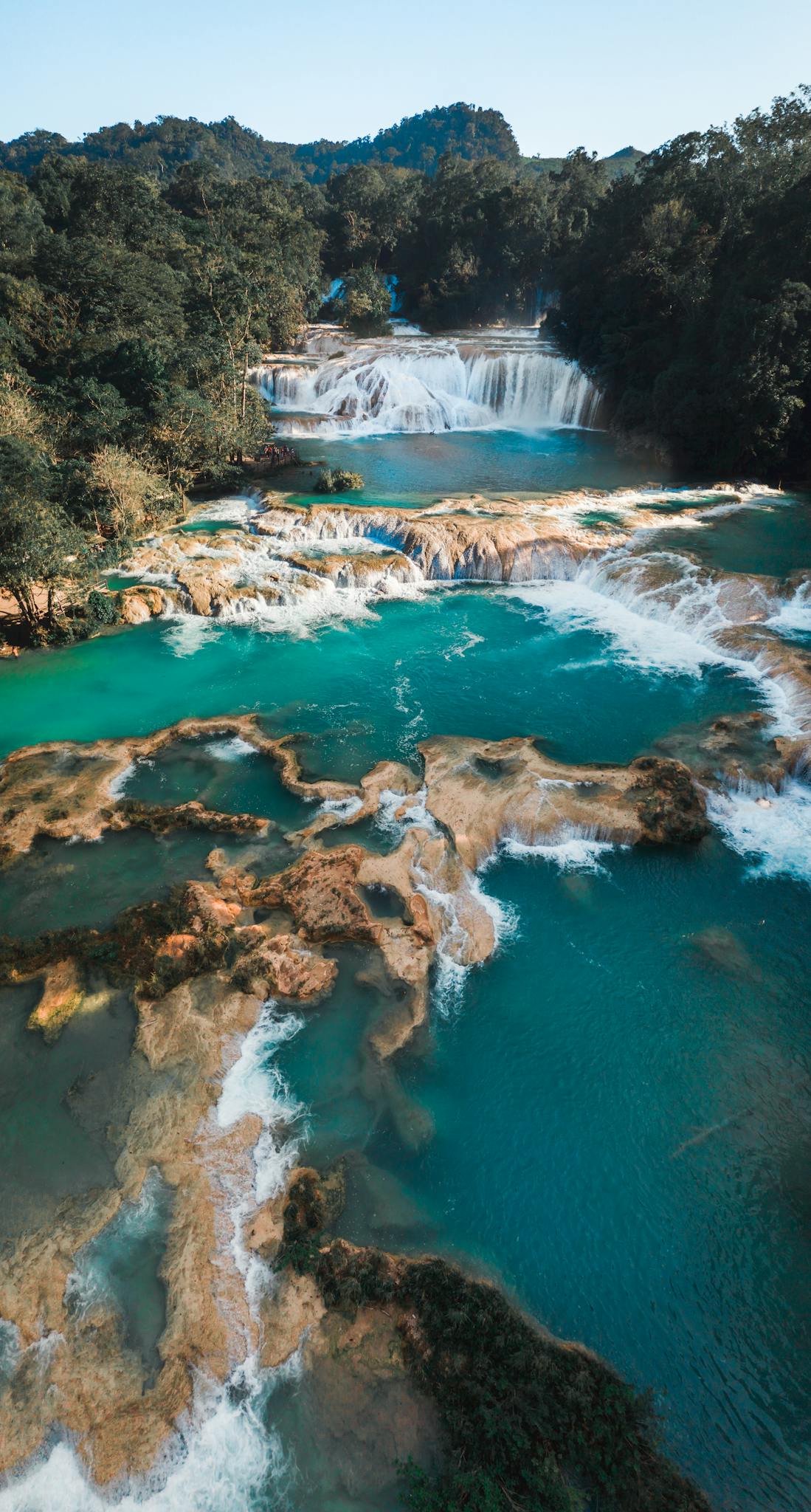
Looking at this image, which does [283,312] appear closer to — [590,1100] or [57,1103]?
[57,1103]

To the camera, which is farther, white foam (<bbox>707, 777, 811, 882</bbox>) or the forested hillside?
the forested hillside

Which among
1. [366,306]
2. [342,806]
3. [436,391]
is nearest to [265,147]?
[366,306]

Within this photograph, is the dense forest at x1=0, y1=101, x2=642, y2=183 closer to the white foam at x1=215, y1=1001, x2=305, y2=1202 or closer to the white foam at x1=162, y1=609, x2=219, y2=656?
the white foam at x1=162, y1=609, x2=219, y2=656

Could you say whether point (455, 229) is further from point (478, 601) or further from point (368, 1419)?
point (368, 1419)

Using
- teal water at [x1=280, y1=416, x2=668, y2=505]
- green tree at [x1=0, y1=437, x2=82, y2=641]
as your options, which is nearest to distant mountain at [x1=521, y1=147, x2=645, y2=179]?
teal water at [x1=280, y1=416, x2=668, y2=505]

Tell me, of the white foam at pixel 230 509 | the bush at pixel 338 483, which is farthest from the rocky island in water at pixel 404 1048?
the bush at pixel 338 483

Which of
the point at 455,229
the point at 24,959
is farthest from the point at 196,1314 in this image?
the point at 455,229

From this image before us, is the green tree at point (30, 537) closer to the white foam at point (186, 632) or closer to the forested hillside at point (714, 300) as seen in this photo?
the white foam at point (186, 632)
